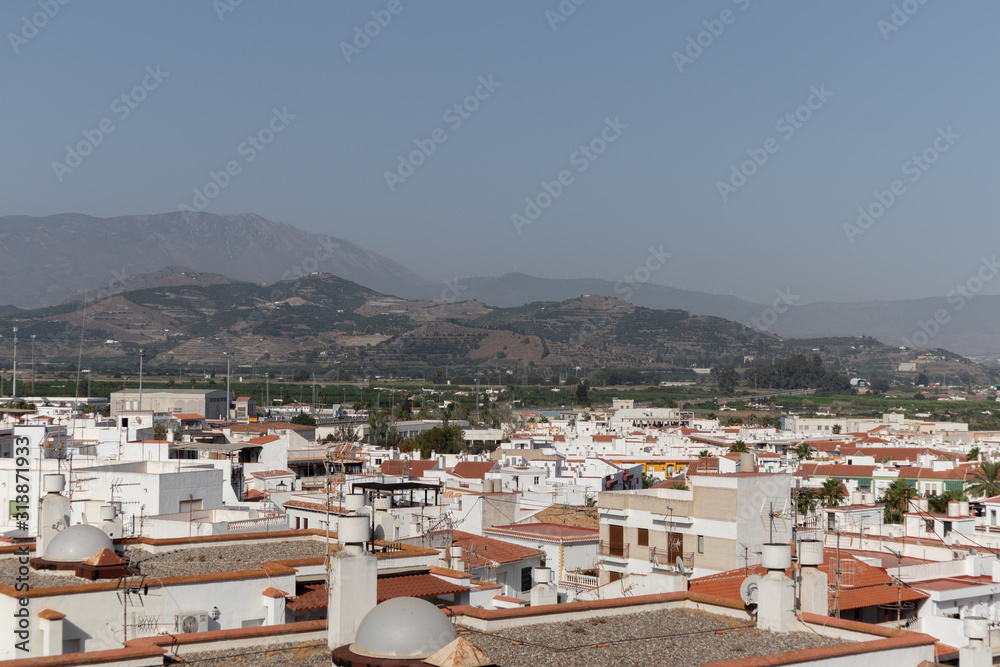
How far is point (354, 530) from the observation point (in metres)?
9.44

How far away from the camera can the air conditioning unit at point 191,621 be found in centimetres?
1067

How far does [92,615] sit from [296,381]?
609 feet

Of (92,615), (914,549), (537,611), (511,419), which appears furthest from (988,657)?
(511,419)

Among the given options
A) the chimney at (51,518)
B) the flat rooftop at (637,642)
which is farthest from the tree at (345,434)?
the flat rooftop at (637,642)

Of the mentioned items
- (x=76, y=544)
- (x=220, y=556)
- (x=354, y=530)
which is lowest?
(x=220, y=556)

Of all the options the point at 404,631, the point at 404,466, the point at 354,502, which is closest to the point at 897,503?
the point at 404,466

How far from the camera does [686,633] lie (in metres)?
10.1

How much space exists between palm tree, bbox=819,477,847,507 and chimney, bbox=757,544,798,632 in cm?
3435

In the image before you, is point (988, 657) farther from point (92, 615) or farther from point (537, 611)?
point (92, 615)

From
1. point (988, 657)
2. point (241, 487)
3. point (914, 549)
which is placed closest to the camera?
point (988, 657)

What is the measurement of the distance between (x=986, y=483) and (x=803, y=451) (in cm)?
2458

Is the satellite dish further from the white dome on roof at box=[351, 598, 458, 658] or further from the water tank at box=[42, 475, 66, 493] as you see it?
the water tank at box=[42, 475, 66, 493]

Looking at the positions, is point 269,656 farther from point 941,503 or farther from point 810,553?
point 941,503

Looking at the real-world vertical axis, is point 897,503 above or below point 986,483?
below
